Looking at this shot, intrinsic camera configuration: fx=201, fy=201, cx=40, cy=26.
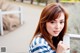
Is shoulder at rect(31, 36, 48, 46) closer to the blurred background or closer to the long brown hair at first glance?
the long brown hair

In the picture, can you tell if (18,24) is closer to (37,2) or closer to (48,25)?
(37,2)

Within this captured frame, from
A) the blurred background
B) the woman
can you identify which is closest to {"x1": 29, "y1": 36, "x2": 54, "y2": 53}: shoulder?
Result: the woman

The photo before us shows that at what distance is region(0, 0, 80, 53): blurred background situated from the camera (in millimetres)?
2062

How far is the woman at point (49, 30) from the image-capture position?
1.10 meters

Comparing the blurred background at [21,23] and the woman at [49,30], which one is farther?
the blurred background at [21,23]

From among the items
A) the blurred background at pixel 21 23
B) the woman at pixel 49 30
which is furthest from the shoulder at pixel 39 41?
the blurred background at pixel 21 23

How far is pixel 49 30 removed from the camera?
1.16 metres

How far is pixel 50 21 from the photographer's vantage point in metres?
1.14

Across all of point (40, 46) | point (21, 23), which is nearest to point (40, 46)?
point (40, 46)

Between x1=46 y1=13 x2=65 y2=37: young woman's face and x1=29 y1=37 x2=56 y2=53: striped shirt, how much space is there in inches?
2.9

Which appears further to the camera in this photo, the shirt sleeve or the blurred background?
the blurred background

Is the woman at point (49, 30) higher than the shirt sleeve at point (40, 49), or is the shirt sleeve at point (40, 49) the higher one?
the woman at point (49, 30)

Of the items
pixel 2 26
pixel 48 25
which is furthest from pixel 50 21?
pixel 2 26

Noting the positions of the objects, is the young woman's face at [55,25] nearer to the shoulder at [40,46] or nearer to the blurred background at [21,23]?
the shoulder at [40,46]
